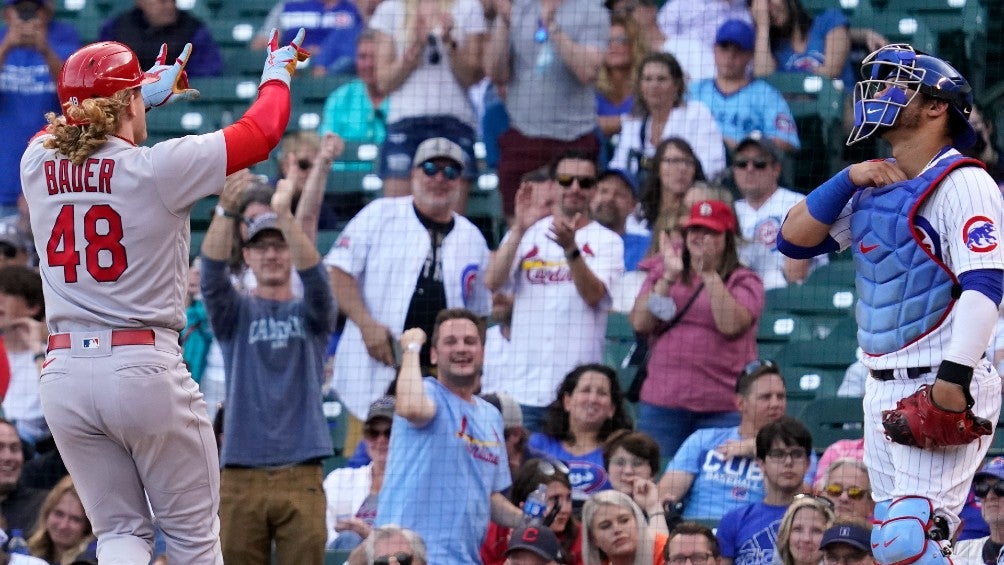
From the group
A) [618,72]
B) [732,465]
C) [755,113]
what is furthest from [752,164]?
[732,465]

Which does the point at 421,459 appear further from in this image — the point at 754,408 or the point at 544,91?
the point at 544,91

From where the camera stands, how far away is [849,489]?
5.84 meters

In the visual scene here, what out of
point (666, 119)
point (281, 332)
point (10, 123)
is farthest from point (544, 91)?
point (10, 123)

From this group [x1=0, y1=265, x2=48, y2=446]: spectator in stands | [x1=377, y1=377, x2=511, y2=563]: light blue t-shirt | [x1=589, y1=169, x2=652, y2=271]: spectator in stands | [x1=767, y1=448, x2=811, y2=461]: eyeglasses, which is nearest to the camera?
[x1=767, y1=448, x2=811, y2=461]: eyeglasses

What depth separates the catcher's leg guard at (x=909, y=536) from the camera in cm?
397

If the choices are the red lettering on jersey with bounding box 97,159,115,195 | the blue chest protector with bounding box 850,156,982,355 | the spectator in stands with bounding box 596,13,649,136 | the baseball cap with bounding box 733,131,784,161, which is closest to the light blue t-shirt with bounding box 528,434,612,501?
the baseball cap with bounding box 733,131,784,161

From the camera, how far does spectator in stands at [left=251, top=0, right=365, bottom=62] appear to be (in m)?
9.28

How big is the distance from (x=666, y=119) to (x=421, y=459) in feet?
8.89

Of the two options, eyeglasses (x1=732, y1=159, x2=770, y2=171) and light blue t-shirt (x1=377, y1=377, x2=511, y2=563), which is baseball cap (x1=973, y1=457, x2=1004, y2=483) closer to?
light blue t-shirt (x1=377, y1=377, x2=511, y2=563)

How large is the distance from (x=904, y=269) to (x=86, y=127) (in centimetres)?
213

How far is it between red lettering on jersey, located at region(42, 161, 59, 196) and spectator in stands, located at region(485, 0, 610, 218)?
14.4ft

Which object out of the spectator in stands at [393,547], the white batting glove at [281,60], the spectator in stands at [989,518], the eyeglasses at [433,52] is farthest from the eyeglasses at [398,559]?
the eyeglasses at [433,52]

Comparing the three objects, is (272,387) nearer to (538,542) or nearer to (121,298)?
(538,542)

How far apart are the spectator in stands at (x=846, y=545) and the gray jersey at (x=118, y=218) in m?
2.47
